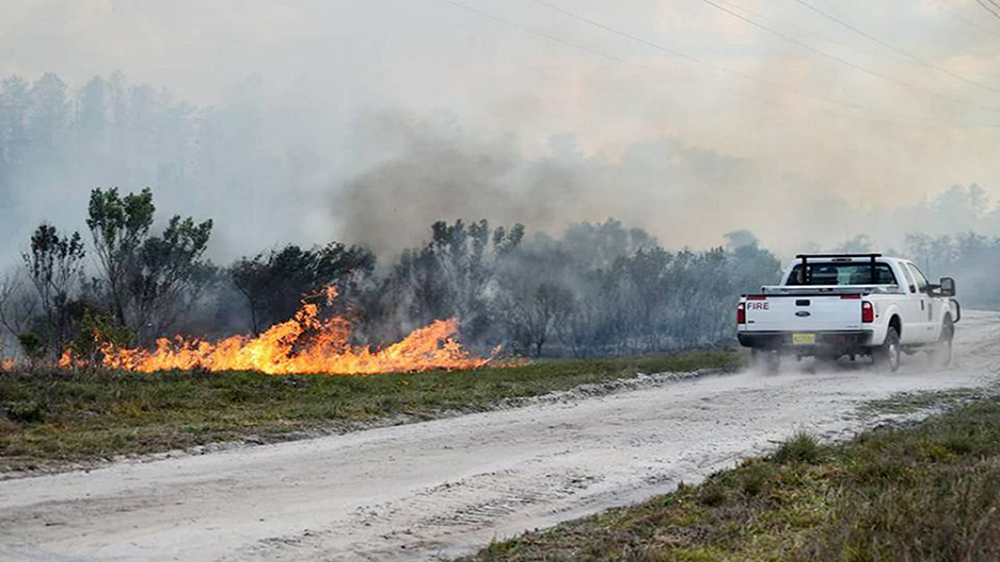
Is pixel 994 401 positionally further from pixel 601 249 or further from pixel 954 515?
pixel 601 249

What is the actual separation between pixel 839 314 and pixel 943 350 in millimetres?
5149

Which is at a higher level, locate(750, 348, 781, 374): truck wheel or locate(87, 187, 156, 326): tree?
locate(87, 187, 156, 326): tree

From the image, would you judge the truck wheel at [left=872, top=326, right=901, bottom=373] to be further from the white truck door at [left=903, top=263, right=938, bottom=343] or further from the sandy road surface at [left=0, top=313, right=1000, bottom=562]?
the sandy road surface at [left=0, top=313, right=1000, bottom=562]

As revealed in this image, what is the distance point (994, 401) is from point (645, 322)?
98.3ft

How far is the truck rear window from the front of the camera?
22.9m

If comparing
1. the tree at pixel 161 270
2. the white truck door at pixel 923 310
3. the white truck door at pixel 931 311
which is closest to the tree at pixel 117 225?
the tree at pixel 161 270

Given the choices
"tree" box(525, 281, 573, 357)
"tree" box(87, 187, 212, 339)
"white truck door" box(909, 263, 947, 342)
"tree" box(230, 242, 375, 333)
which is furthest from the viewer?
"tree" box(525, 281, 573, 357)

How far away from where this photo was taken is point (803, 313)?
21031 millimetres

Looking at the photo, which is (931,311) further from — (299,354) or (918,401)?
(299,354)

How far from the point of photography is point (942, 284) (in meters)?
24.2

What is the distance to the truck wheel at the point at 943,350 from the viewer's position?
79.6ft

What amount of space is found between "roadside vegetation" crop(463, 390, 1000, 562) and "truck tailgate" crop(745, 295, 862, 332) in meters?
10.1

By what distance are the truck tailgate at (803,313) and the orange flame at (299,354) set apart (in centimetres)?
710

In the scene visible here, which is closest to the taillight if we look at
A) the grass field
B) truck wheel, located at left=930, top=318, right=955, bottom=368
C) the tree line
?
the grass field
